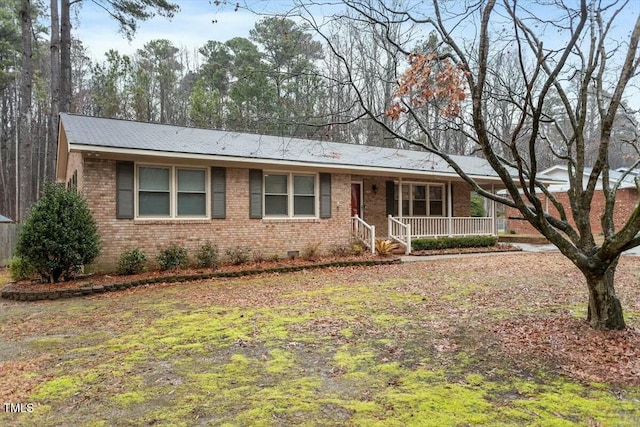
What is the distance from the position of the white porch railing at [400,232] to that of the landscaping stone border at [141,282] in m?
1.99

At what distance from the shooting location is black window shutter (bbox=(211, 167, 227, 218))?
11.5 metres

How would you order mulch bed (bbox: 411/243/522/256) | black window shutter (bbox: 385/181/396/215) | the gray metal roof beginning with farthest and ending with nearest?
black window shutter (bbox: 385/181/396/215) → mulch bed (bbox: 411/243/522/256) → the gray metal roof

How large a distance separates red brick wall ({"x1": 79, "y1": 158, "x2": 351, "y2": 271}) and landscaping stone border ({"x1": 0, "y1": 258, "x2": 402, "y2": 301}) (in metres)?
1.34

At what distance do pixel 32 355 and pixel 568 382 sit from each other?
5465 mm

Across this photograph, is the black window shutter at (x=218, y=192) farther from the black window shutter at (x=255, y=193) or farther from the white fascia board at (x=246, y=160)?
the black window shutter at (x=255, y=193)

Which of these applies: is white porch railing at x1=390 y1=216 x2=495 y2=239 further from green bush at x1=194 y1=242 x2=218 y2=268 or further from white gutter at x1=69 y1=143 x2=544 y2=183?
green bush at x1=194 y1=242 x2=218 y2=268

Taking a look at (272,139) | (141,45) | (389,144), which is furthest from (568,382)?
(141,45)

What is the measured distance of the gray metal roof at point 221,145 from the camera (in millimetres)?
10477

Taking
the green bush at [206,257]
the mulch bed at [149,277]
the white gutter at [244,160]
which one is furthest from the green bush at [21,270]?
the green bush at [206,257]

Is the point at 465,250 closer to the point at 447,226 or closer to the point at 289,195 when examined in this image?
the point at 447,226

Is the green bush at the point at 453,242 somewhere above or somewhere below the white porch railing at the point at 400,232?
below

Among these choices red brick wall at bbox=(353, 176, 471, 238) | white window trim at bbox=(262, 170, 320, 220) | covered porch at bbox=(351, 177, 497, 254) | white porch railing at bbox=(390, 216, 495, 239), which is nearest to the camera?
white window trim at bbox=(262, 170, 320, 220)

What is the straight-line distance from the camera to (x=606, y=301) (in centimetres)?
482

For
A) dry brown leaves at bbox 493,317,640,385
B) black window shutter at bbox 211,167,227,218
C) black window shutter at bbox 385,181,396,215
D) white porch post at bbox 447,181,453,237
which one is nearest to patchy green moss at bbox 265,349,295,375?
dry brown leaves at bbox 493,317,640,385
